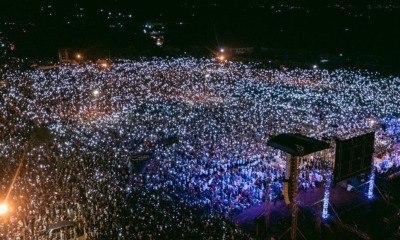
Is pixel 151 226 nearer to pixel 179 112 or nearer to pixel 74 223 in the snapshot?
pixel 74 223

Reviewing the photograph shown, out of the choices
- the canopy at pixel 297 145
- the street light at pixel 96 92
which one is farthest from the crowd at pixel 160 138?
the canopy at pixel 297 145

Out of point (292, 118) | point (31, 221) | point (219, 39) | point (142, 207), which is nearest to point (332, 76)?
point (292, 118)

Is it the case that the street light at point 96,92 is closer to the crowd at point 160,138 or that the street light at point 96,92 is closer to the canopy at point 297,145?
the crowd at point 160,138

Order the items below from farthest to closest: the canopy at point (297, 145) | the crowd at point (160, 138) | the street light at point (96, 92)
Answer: the street light at point (96, 92), the crowd at point (160, 138), the canopy at point (297, 145)

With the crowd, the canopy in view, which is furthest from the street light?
the canopy

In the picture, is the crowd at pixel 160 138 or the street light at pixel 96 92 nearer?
the crowd at pixel 160 138

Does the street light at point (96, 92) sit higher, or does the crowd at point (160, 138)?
the street light at point (96, 92)

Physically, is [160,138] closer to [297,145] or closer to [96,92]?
[297,145]

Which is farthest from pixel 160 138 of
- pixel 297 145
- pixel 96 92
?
pixel 96 92

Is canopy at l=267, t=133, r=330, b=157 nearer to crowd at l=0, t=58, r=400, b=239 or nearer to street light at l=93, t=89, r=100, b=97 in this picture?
crowd at l=0, t=58, r=400, b=239
